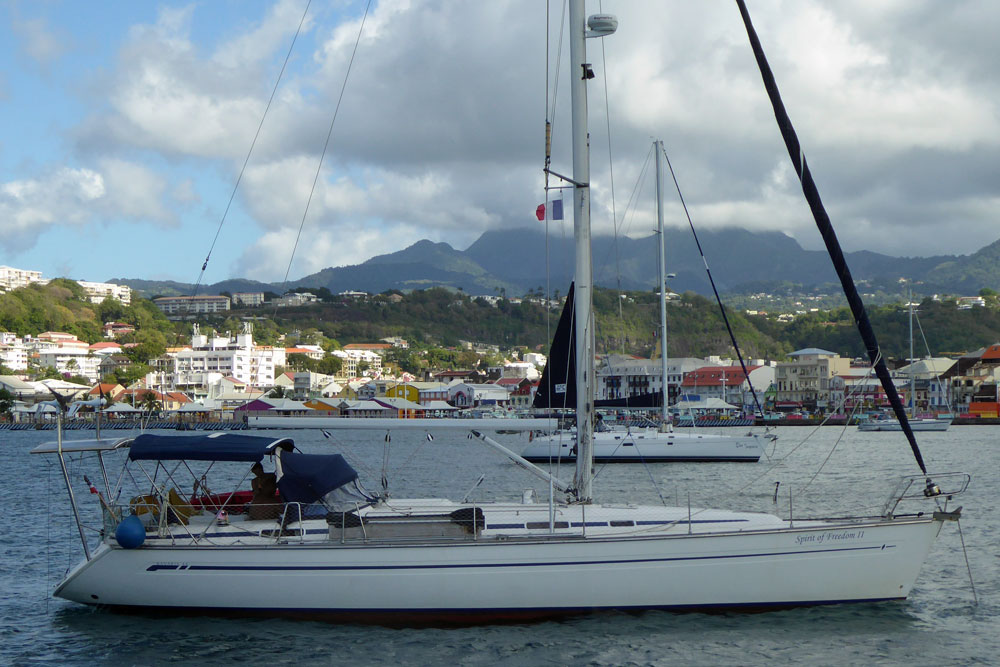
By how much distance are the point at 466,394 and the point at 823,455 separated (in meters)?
91.6

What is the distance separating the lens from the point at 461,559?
478 inches

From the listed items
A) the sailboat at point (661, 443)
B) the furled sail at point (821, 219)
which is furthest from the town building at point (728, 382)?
the furled sail at point (821, 219)

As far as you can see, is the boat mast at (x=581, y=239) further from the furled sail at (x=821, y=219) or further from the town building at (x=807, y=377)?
the town building at (x=807, y=377)

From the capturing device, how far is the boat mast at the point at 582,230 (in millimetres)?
13641

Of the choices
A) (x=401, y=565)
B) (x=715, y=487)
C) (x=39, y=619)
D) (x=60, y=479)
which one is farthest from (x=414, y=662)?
(x=60, y=479)

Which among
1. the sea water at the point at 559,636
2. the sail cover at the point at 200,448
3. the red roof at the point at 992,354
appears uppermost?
the red roof at the point at 992,354

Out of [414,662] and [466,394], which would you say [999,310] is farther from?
[414,662]

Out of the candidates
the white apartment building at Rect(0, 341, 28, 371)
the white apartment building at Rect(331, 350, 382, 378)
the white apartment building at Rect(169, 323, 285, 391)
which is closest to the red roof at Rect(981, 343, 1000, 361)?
the white apartment building at Rect(331, 350, 382, 378)

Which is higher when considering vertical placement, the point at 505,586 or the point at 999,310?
the point at 999,310

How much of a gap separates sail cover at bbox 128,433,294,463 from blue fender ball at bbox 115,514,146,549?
879 millimetres

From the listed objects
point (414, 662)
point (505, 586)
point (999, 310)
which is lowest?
point (414, 662)

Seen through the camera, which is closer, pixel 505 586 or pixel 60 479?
pixel 505 586

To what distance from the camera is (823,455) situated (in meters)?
49.9

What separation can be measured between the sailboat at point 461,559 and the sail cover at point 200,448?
0.03 metres
